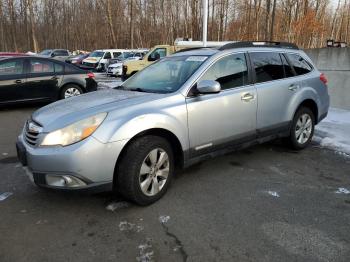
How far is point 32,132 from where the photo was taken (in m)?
3.77

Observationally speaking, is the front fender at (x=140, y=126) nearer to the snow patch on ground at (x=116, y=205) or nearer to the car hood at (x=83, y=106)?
the car hood at (x=83, y=106)

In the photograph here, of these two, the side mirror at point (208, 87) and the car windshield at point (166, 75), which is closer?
the side mirror at point (208, 87)

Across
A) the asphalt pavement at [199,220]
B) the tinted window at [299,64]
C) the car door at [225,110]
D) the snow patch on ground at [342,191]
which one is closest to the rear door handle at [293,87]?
the tinted window at [299,64]

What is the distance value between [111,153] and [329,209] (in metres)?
2.32

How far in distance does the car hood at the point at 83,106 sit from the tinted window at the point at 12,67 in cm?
599

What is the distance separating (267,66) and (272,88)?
1.15 ft

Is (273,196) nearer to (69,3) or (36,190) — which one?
(36,190)

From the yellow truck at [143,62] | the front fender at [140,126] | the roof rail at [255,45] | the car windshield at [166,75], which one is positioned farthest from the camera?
the yellow truck at [143,62]

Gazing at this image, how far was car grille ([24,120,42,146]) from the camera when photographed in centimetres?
367

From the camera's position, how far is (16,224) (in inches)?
138

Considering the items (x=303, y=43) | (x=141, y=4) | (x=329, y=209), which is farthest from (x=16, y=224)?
(x=141, y=4)

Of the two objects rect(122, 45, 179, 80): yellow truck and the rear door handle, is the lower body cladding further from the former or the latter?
rect(122, 45, 179, 80): yellow truck

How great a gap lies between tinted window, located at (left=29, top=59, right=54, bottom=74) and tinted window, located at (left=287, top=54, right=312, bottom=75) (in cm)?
683

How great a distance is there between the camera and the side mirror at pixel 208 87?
13.5ft
